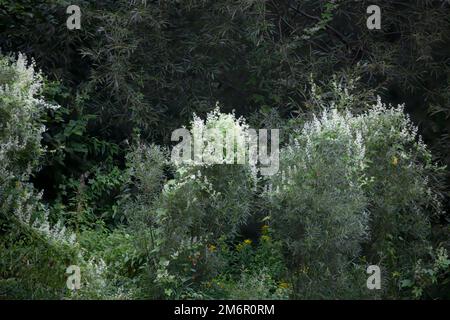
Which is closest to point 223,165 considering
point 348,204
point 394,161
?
point 348,204

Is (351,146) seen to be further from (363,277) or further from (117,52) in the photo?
(117,52)

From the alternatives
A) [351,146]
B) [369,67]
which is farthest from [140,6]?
[351,146]

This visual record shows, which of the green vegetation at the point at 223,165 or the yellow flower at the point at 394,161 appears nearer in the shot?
the green vegetation at the point at 223,165

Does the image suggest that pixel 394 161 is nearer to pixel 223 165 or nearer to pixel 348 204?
pixel 348 204

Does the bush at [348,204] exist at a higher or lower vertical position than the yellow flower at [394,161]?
lower

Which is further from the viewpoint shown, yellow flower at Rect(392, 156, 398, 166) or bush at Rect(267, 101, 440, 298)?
yellow flower at Rect(392, 156, 398, 166)

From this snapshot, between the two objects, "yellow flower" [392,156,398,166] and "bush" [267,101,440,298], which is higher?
"yellow flower" [392,156,398,166]

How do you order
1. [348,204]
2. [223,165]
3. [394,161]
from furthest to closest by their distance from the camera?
[394,161] → [223,165] → [348,204]

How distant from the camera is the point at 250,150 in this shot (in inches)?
240

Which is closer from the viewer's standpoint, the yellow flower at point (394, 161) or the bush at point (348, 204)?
the bush at point (348, 204)

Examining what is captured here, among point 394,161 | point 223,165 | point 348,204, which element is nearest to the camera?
point 348,204

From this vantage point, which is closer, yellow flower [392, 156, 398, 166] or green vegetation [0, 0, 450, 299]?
green vegetation [0, 0, 450, 299]

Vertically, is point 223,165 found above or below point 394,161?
below
